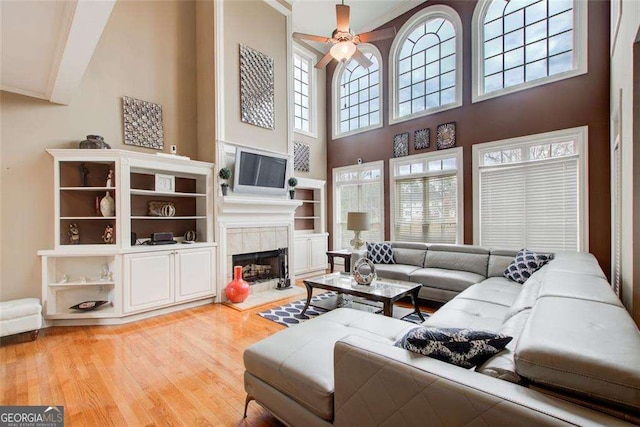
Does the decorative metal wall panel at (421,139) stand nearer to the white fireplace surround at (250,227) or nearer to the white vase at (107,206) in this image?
the white fireplace surround at (250,227)

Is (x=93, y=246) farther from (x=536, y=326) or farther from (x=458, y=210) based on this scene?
(x=458, y=210)

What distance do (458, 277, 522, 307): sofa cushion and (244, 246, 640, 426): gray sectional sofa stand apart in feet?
2.84

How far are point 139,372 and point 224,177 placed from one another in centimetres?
272

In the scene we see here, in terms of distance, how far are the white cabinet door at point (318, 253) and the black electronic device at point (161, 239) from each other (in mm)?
2915

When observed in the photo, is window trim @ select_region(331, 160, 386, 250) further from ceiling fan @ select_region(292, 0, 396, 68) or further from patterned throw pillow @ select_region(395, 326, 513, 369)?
patterned throw pillow @ select_region(395, 326, 513, 369)

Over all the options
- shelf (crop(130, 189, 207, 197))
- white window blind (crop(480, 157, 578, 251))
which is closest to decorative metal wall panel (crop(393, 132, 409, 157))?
white window blind (crop(480, 157, 578, 251))

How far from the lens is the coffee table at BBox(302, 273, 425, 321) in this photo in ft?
9.90

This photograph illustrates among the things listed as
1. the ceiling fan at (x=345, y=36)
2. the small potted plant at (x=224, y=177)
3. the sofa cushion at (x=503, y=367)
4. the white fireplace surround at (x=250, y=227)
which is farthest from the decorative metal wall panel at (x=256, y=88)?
the sofa cushion at (x=503, y=367)

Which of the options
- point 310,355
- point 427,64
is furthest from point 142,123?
point 427,64

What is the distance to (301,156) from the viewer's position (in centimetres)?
682

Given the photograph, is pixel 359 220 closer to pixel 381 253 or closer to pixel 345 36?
pixel 381 253

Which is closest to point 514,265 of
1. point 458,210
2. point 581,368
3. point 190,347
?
point 458,210

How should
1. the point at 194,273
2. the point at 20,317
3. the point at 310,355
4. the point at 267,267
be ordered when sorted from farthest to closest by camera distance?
the point at 267,267 < the point at 194,273 < the point at 20,317 < the point at 310,355

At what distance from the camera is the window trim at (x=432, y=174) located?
5.09 metres
